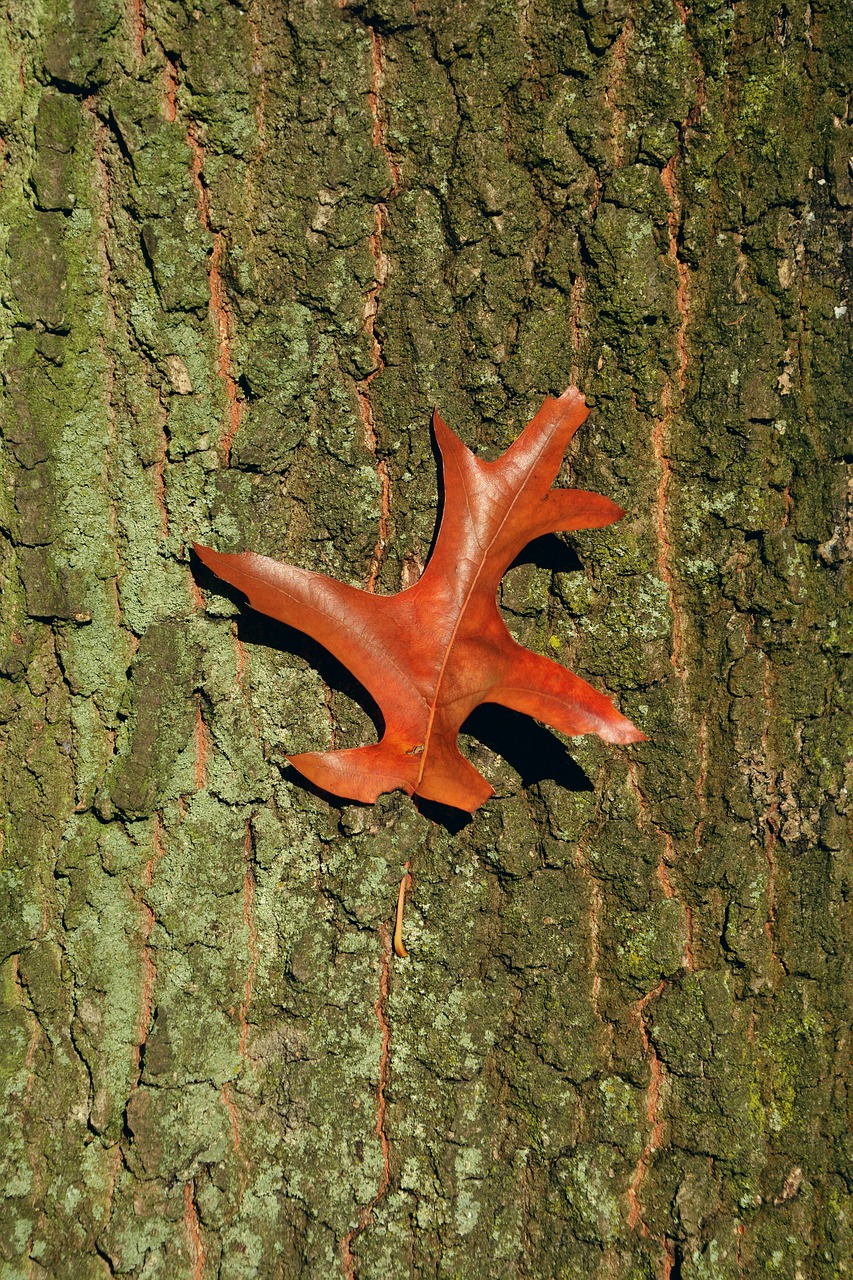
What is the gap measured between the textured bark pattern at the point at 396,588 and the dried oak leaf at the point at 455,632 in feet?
0.30

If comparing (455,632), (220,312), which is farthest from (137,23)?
(455,632)

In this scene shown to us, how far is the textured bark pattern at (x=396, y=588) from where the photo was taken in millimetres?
1575

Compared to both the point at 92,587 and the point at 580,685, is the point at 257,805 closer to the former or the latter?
the point at 92,587

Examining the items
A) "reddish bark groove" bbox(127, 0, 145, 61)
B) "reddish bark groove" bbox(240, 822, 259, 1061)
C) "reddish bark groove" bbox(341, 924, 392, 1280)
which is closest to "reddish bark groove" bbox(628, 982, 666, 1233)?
"reddish bark groove" bbox(341, 924, 392, 1280)

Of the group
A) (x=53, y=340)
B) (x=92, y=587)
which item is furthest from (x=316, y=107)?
(x=92, y=587)

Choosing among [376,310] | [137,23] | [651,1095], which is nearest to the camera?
[137,23]

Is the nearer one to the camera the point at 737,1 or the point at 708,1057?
the point at 737,1

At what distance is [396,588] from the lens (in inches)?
66.6

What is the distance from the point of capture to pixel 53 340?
1.60 meters

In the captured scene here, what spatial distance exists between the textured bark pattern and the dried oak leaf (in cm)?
9

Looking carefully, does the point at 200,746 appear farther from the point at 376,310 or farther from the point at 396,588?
the point at 376,310

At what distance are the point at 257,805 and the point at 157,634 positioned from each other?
40cm

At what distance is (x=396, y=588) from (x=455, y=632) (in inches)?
6.5

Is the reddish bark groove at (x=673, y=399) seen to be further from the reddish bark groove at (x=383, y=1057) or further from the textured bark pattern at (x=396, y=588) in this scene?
the reddish bark groove at (x=383, y=1057)
